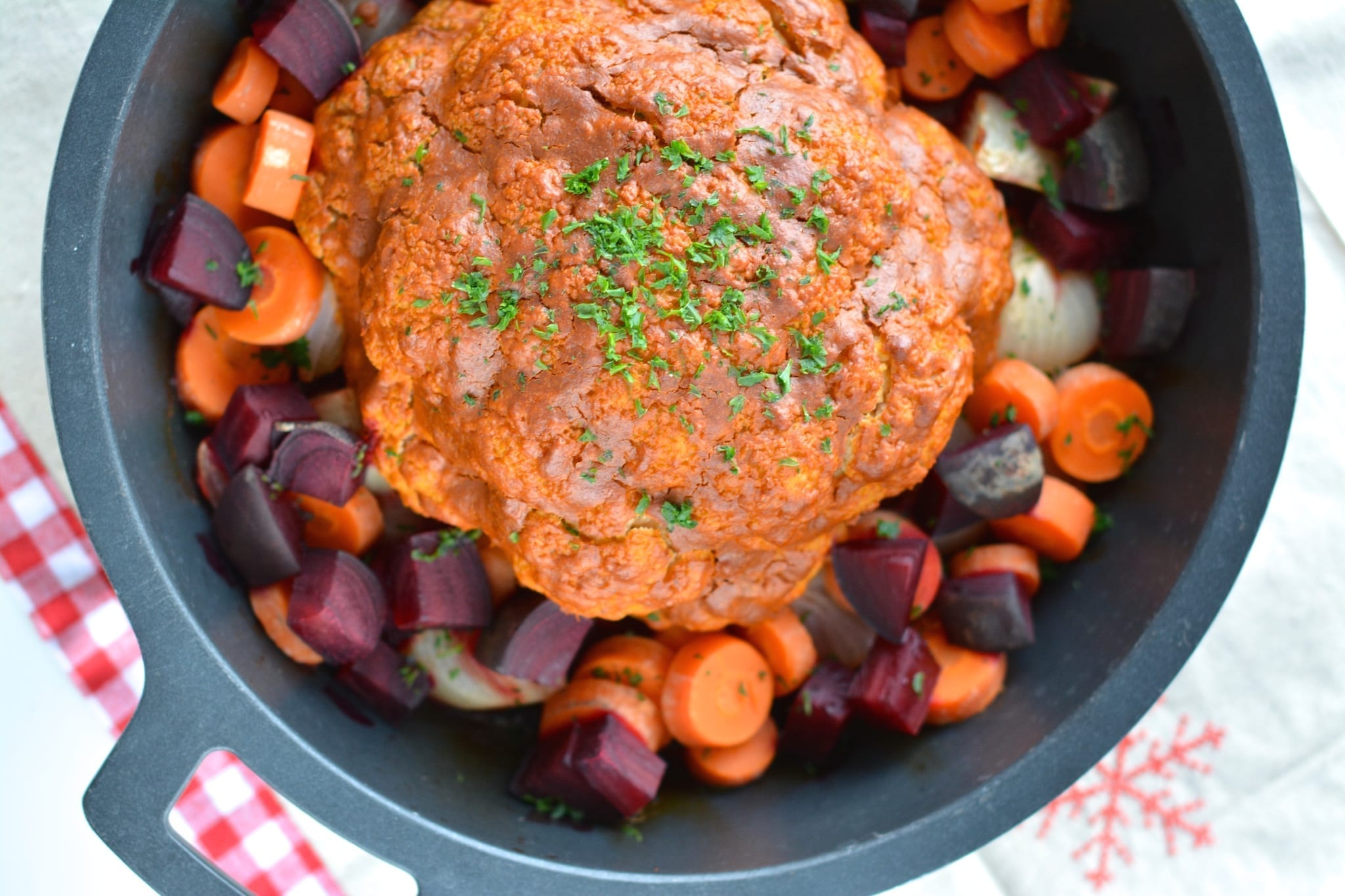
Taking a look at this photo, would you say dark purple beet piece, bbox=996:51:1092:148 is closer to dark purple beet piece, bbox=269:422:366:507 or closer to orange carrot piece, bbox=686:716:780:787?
orange carrot piece, bbox=686:716:780:787

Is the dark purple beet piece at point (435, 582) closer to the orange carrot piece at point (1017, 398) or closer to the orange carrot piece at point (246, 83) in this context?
the orange carrot piece at point (246, 83)

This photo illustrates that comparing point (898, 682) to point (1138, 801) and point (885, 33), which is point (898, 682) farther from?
point (885, 33)

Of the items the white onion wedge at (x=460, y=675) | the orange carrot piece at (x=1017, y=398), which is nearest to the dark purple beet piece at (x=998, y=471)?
the orange carrot piece at (x=1017, y=398)

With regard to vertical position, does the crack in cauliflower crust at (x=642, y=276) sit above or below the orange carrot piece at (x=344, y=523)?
above

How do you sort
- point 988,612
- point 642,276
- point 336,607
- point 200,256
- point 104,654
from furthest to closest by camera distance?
1. point 104,654
2. point 988,612
3. point 336,607
4. point 200,256
5. point 642,276

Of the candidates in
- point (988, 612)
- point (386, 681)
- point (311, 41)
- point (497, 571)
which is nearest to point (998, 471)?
point (988, 612)

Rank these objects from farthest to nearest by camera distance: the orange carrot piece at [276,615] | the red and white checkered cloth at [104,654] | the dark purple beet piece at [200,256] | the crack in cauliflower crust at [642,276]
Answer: the red and white checkered cloth at [104,654] → the orange carrot piece at [276,615] → the dark purple beet piece at [200,256] → the crack in cauliflower crust at [642,276]

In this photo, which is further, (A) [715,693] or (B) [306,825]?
(B) [306,825]
